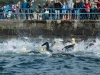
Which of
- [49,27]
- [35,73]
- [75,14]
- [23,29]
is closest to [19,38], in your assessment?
Answer: [23,29]

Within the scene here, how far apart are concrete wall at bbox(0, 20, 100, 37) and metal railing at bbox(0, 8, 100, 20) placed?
1.23 ft

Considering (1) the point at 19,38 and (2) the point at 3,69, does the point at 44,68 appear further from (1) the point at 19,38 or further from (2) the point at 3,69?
(1) the point at 19,38

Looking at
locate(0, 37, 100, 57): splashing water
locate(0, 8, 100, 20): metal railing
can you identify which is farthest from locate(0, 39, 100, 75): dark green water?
locate(0, 8, 100, 20): metal railing

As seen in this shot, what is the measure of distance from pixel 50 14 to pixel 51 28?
1.08m

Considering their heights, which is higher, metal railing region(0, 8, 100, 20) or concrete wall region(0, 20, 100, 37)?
metal railing region(0, 8, 100, 20)

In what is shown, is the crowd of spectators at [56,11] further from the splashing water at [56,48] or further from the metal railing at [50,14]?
the splashing water at [56,48]

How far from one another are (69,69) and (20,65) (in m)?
2.39

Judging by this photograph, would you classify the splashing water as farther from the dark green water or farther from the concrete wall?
the concrete wall

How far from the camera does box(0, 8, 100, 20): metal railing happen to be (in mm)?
24297

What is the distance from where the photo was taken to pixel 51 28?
2497 centimetres

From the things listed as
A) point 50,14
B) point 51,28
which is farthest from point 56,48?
→ point 50,14

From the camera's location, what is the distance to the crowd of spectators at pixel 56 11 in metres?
24.2

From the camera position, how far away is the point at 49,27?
25000mm

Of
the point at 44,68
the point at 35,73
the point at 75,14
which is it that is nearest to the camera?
the point at 35,73
